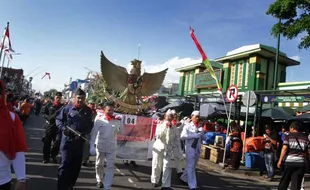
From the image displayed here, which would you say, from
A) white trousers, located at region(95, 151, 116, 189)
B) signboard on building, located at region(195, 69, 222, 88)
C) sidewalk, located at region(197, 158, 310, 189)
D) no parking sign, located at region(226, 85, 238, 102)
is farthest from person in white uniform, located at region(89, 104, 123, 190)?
signboard on building, located at region(195, 69, 222, 88)

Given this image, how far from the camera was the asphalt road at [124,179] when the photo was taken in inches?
268

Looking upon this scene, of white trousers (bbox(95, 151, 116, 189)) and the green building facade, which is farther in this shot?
the green building facade

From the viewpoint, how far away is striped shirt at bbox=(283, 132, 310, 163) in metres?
6.89

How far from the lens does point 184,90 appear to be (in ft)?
115

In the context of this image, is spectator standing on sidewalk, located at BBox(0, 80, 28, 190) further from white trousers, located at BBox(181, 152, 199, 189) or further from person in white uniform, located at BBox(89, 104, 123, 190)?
white trousers, located at BBox(181, 152, 199, 189)

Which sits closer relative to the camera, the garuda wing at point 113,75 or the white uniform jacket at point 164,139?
the white uniform jacket at point 164,139

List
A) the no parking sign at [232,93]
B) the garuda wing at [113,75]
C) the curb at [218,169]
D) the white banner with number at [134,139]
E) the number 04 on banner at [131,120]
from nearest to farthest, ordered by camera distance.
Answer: the white banner with number at [134,139] < the number 04 on banner at [131,120] < the garuda wing at [113,75] < the curb at [218,169] < the no parking sign at [232,93]

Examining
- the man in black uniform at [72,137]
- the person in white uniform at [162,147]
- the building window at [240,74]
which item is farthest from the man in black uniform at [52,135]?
the building window at [240,74]

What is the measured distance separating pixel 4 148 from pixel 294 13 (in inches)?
395

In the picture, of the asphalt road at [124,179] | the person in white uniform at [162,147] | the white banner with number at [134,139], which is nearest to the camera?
the asphalt road at [124,179]

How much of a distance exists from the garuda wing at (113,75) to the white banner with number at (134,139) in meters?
1.25

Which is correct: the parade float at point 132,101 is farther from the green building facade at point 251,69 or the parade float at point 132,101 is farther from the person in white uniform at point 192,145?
the green building facade at point 251,69

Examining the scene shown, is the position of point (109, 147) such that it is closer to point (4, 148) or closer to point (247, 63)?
point (4, 148)

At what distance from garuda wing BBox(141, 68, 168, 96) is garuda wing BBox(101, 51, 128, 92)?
0.63 metres
